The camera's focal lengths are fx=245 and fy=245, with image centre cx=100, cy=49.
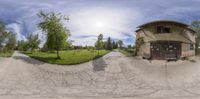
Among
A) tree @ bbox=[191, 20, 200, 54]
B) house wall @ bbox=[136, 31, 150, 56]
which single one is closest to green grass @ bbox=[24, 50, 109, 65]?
house wall @ bbox=[136, 31, 150, 56]

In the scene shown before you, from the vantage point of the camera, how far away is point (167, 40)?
12758 millimetres

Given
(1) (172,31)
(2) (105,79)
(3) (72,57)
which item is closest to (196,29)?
(1) (172,31)

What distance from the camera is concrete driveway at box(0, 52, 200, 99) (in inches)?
460

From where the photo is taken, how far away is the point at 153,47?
42.3 feet

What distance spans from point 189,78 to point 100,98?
5231mm

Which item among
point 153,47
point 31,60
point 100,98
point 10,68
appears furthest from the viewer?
point 31,60

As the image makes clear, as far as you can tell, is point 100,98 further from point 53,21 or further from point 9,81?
point 53,21

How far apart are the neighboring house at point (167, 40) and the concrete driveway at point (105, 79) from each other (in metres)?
0.56

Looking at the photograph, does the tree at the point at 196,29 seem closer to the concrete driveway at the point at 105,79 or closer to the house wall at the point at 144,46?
the concrete driveway at the point at 105,79

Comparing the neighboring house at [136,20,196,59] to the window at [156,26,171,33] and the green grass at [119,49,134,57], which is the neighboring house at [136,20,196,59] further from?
the green grass at [119,49,134,57]

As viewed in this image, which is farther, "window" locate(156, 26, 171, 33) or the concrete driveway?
"window" locate(156, 26, 171, 33)

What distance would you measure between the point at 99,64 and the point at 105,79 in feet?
4.43

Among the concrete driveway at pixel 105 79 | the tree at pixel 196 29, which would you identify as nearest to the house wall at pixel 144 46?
the concrete driveway at pixel 105 79

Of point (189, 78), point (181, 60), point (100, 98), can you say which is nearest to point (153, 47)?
point (181, 60)
